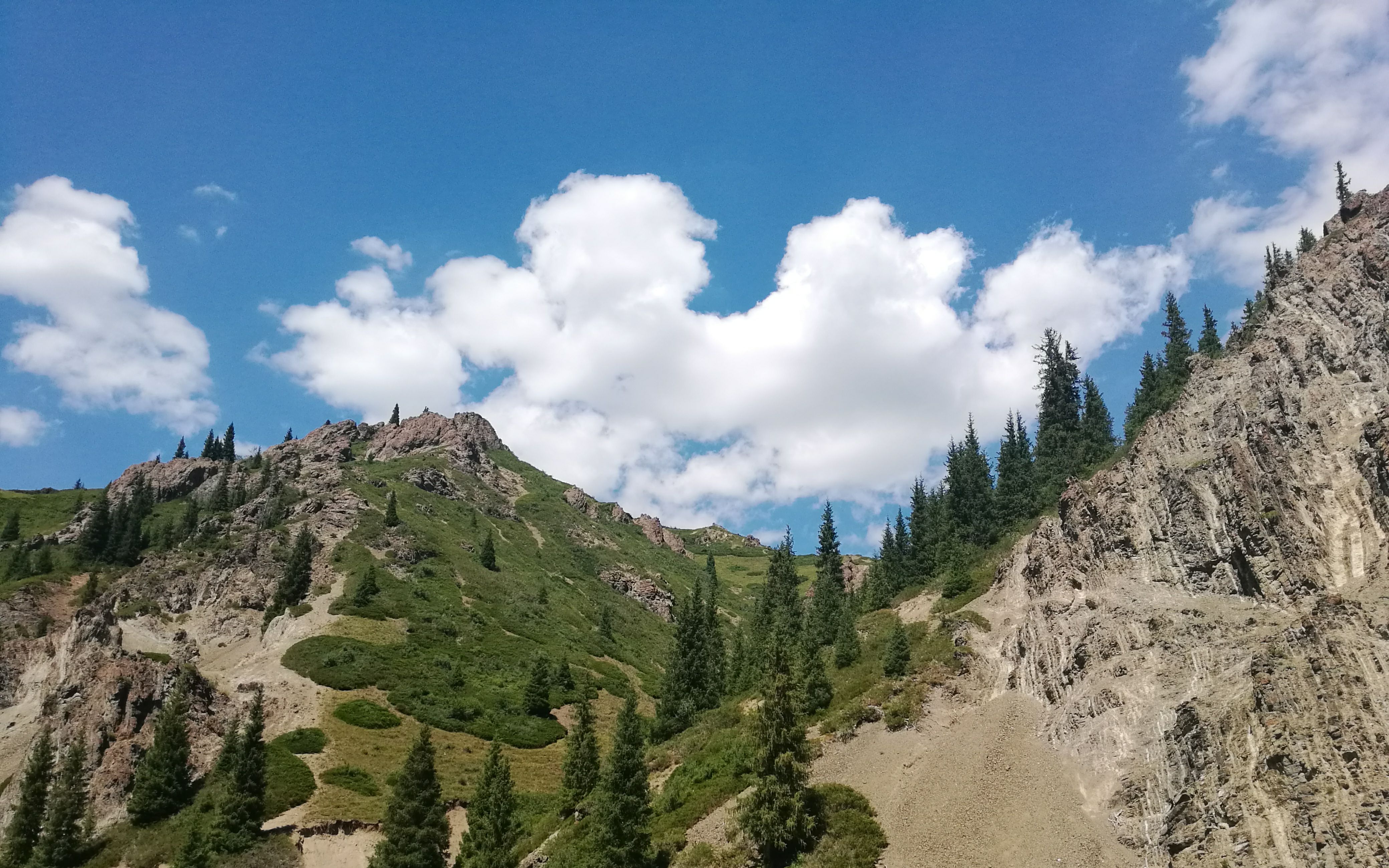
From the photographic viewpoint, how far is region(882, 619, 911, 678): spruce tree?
51812mm

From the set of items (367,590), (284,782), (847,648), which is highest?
(367,590)

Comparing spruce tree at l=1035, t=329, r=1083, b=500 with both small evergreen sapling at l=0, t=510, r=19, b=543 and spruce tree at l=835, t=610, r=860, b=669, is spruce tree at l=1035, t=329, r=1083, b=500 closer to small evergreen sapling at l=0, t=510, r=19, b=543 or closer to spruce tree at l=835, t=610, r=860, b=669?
spruce tree at l=835, t=610, r=860, b=669

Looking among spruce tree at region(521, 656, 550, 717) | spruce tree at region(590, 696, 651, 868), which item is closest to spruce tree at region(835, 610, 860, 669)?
spruce tree at region(590, 696, 651, 868)

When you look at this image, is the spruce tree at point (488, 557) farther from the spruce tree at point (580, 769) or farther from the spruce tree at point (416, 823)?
the spruce tree at point (416, 823)

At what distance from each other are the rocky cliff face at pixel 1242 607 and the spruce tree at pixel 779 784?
13.4 m

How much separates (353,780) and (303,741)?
6614mm

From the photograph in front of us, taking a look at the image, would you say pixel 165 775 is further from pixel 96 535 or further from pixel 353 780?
pixel 96 535

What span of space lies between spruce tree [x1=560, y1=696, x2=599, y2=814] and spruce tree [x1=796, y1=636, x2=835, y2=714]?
46.8 feet

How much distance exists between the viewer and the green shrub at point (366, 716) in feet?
218

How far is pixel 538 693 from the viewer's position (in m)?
76.5

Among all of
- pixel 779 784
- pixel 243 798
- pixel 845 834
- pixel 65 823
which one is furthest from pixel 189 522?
pixel 845 834

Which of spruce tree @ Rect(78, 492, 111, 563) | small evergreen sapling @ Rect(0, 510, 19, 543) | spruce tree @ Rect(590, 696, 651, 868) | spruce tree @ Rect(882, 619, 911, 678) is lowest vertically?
spruce tree @ Rect(590, 696, 651, 868)

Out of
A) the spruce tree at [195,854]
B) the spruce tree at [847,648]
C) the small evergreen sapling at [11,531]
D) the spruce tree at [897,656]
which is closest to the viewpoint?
the spruce tree at [195,854]

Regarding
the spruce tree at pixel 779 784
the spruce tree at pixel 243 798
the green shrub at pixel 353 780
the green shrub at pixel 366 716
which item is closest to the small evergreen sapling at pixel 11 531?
the green shrub at pixel 366 716
